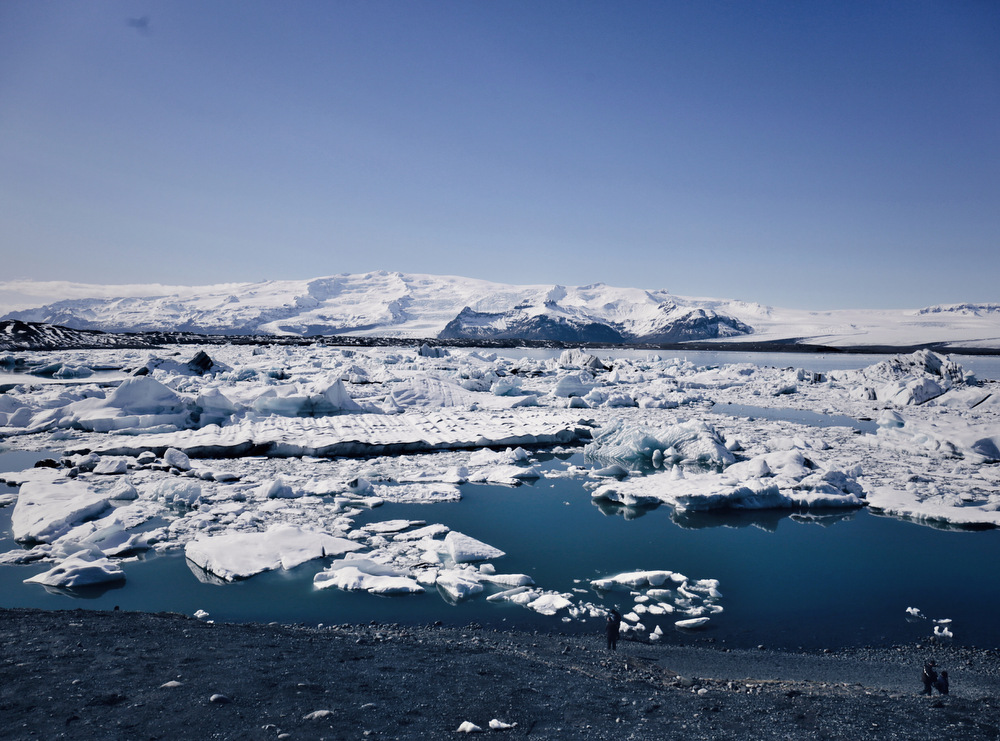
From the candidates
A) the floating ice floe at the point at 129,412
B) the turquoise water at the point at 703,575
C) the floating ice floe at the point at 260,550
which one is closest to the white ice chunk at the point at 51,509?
the turquoise water at the point at 703,575

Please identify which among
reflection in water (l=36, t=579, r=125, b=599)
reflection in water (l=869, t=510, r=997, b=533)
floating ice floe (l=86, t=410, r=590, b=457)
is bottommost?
reflection in water (l=36, t=579, r=125, b=599)

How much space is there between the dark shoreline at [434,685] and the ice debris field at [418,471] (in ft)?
2.50

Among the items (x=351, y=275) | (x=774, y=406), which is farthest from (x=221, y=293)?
(x=774, y=406)

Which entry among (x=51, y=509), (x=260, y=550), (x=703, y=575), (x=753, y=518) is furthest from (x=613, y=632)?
(x=51, y=509)

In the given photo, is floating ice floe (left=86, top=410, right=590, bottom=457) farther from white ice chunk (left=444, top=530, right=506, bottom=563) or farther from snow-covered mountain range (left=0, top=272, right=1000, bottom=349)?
snow-covered mountain range (left=0, top=272, right=1000, bottom=349)

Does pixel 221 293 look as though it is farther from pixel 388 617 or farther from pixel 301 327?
pixel 388 617

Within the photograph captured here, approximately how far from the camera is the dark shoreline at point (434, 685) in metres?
2.54

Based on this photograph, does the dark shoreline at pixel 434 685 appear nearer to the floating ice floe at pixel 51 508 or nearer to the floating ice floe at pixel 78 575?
the floating ice floe at pixel 78 575

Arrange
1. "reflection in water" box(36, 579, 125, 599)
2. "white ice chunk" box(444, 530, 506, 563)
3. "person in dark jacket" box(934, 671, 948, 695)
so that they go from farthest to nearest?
"white ice chunk" box(444, 530, 506, 563), "reflection in water" box(36, 579, 125, 599), "person in dark jacket" box(934, 671, 948, 695)

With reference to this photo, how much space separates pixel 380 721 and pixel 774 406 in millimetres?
17417

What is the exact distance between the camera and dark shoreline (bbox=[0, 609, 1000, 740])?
2.54 metres

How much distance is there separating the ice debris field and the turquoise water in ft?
0.59

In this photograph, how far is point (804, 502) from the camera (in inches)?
295

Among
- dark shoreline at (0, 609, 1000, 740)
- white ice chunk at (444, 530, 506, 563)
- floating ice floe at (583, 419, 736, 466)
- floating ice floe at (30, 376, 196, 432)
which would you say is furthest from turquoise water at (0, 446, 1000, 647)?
floating ice floe at (30, 376, 196, 432)
